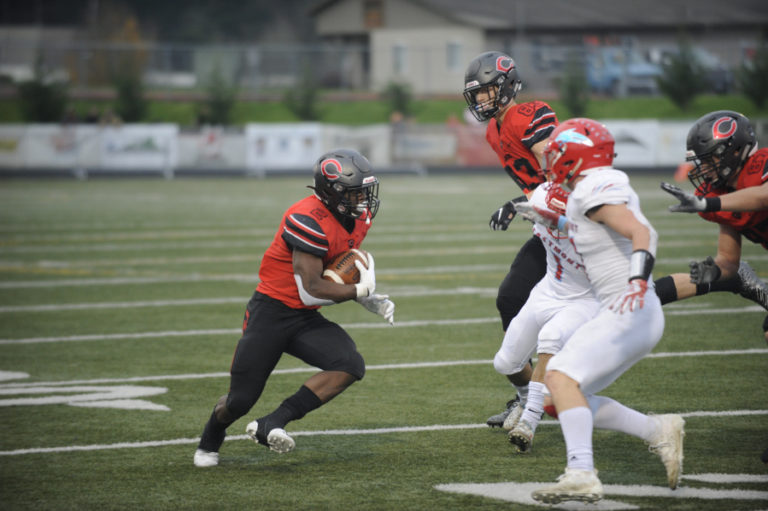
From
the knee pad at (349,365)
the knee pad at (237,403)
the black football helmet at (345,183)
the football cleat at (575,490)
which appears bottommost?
the football cleat at (575,490)

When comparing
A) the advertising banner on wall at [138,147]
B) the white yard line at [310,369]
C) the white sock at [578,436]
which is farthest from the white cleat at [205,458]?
the advertising banner on wall at [138,147]

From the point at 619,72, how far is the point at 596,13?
12373 millimetres

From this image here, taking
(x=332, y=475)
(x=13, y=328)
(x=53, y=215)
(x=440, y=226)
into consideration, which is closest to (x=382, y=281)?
(x=13, y=328)

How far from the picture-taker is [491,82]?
219 inches

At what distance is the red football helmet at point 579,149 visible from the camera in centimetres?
411

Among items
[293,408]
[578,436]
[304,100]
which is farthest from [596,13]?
[578,436]

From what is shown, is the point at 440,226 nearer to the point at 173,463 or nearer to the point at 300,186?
the point at 300,186

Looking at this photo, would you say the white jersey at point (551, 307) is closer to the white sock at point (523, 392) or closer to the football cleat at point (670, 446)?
the white sock at point (523, 392)

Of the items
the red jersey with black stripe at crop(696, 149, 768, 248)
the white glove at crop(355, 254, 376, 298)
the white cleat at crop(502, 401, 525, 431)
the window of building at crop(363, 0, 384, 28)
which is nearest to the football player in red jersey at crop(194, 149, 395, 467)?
the white glove at crop(355, 254, 376, 298)

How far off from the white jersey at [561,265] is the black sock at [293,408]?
125cm

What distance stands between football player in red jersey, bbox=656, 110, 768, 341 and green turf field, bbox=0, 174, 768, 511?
0.89 meters

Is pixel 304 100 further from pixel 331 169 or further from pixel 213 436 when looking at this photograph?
pixel 213 436

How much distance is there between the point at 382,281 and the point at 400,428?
17.0 feet

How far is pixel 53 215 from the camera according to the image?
56.7 ft
